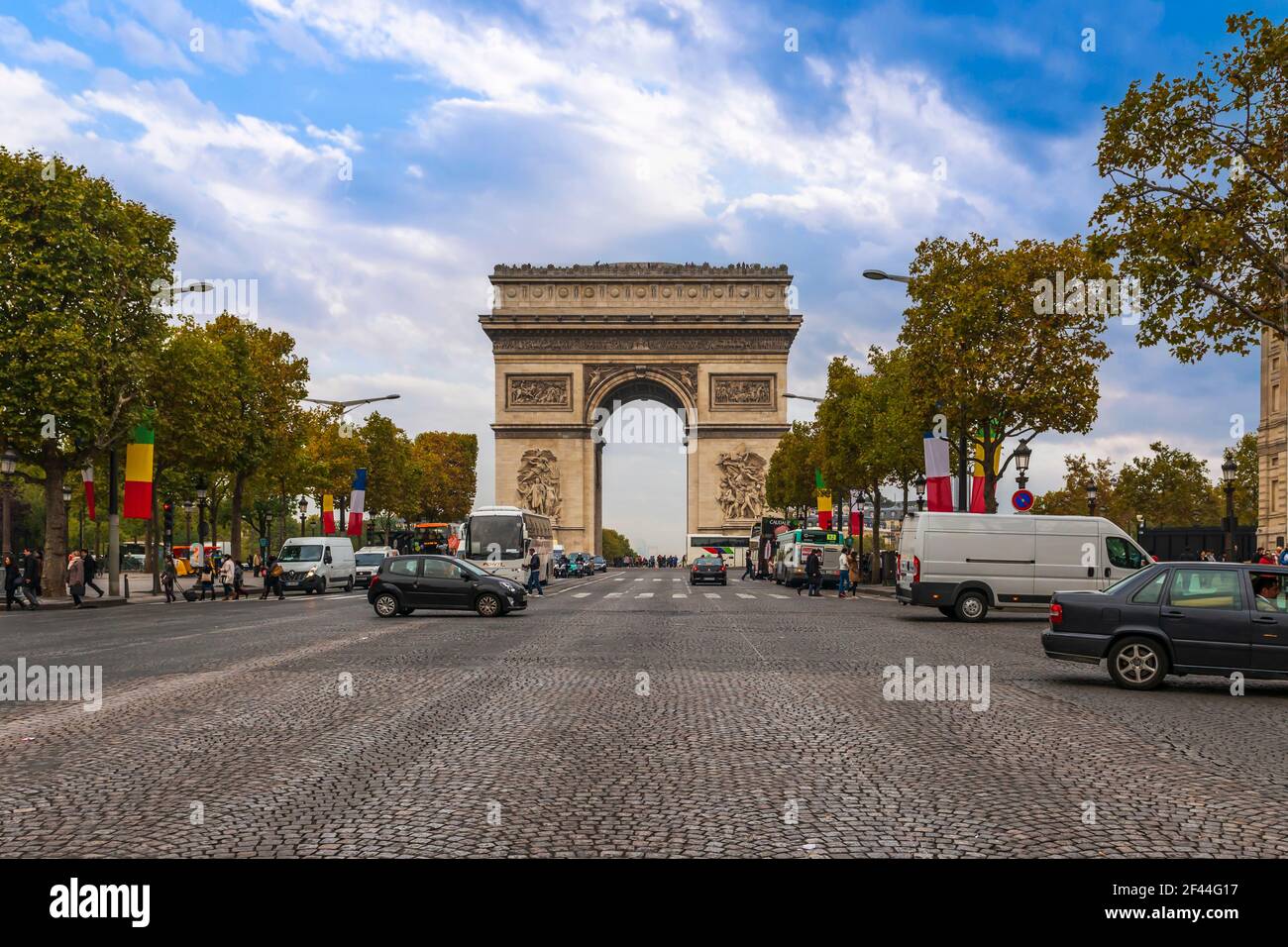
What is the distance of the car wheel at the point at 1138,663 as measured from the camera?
12695 millimetres

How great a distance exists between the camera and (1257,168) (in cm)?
1980

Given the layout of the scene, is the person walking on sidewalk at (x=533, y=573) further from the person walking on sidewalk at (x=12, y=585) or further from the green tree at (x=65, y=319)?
the person walking on sidewalk at (x=12, y=585)

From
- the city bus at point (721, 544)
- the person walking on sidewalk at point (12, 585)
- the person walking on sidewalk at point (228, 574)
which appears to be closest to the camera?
the person walking on sidewalk at point (12, 585)

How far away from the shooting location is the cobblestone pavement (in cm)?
594

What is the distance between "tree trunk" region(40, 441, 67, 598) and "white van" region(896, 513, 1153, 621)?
2297cm

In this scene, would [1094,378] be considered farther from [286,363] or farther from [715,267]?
[715,267]

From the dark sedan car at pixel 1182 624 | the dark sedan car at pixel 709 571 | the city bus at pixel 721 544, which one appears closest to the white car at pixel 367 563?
the dark sedan car at pixel 709 571

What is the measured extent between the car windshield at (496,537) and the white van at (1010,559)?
1896 cm

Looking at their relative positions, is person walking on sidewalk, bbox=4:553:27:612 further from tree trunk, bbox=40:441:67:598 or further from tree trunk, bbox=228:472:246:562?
tree trunk, bbox=228:472:246:562

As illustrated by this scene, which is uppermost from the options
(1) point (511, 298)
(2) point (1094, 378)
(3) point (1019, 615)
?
(1) point (511, 298)

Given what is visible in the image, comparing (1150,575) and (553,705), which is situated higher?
(1150,575)
